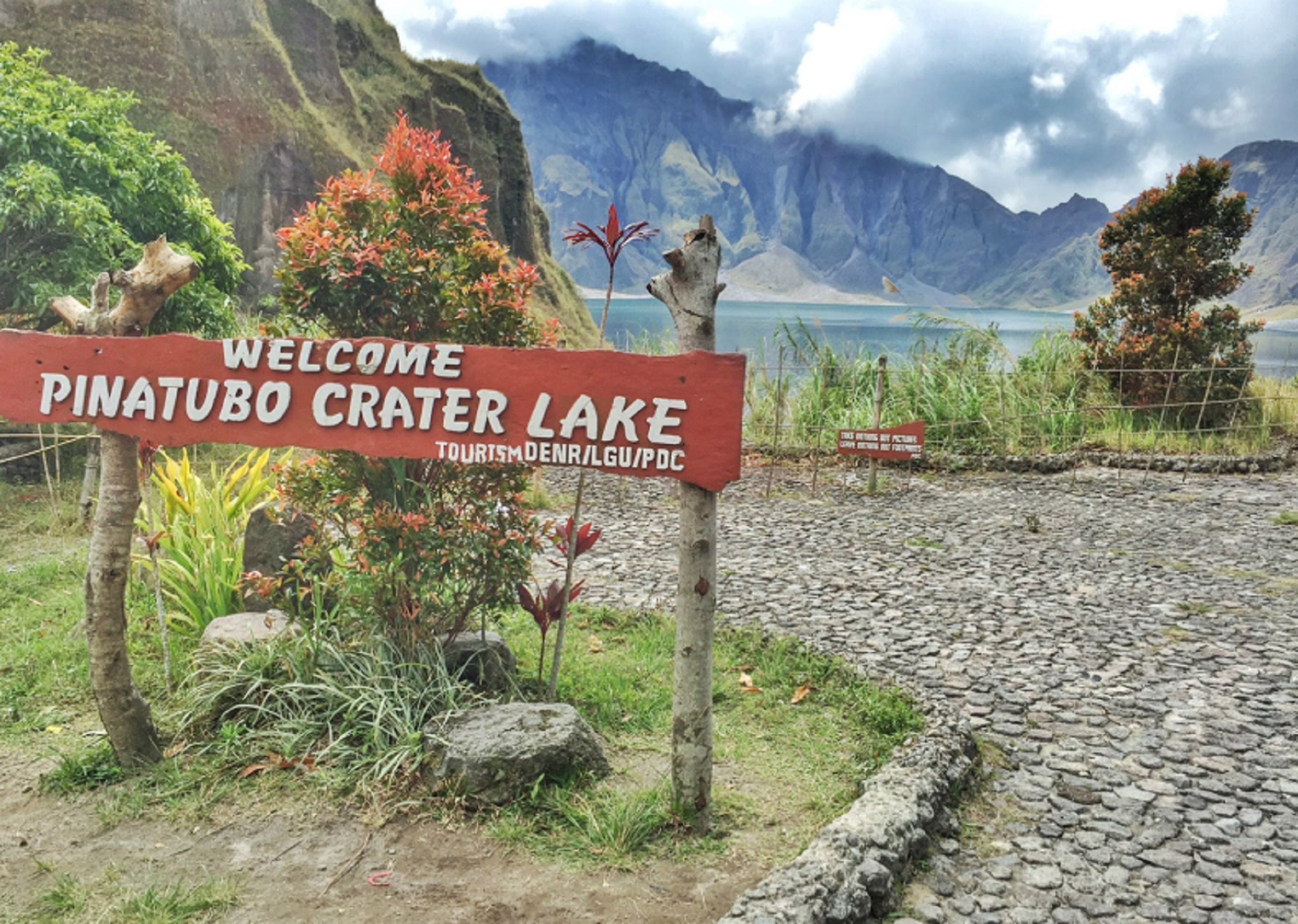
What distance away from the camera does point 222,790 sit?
3178 mm

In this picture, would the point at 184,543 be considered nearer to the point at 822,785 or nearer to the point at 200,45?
Result: the point at 822,785

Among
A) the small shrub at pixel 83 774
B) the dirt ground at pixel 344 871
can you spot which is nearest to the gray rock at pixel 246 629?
the small shrub at pixel 83 774

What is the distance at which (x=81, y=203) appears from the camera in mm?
7504

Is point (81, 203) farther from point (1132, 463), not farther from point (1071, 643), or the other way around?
point (1132, 463)

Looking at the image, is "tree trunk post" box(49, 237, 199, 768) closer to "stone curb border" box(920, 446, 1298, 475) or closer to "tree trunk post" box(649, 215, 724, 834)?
"tree trunk post" box(649, 215, 724, 834)

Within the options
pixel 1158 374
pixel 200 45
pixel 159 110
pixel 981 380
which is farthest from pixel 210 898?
pixel 200 45

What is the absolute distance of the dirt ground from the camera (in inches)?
101

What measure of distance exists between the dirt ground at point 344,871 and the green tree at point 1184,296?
1003 centimetres

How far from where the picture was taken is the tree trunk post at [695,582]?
9.36 ft

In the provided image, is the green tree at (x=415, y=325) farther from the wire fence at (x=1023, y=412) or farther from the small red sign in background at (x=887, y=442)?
the wire fence at (x=1023, y=412)

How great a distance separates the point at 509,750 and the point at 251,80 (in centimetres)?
2723

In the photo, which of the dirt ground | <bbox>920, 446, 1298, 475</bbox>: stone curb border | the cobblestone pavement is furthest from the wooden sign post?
<bbox>920, 446, 1298, 475</bbox>: stone curb border

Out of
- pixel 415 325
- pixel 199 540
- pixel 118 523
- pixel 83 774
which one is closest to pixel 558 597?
pixel 415 325

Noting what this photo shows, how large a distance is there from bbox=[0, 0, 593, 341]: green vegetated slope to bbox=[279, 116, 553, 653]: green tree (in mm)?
14629
